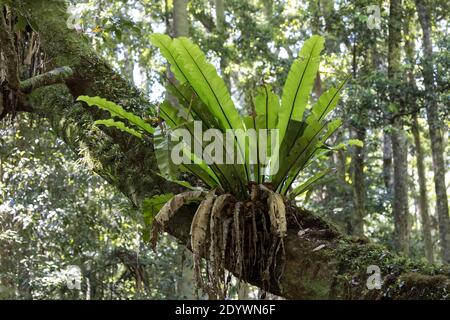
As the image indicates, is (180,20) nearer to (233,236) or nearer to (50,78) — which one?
(50,78)

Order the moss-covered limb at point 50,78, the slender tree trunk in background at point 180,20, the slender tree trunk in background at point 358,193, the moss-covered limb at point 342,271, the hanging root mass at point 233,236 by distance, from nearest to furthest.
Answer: the moss-covered limb at point 342,271
the hanging root mass at point 233,236
the moss-covered limb at point 50,78
the slender tree trunk in background at point 180,20
the slender tree trunk in background at point 358,193

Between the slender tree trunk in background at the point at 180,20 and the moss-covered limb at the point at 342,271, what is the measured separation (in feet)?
15.9

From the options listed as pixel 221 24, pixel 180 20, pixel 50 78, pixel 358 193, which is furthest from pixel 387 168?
pixel 50 78

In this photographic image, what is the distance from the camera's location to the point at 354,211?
27.2ft

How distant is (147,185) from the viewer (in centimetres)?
272

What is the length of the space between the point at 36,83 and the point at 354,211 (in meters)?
6.06

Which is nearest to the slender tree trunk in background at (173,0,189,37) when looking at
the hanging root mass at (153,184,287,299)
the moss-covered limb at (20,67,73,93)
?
the moss-covered limb at (20,67,73,93)

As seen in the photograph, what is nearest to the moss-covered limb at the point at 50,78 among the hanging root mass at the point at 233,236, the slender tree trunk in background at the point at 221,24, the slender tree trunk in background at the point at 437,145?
the hanging root mass at the point at 233,236

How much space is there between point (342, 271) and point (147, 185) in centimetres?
105

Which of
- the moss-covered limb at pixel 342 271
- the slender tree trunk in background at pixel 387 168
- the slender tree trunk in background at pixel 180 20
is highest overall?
the slender tree trunk in background at pixel 180 20

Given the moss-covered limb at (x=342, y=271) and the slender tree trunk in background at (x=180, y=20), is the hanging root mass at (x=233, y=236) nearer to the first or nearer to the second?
the moss-covered limb at (x=342, y=271)

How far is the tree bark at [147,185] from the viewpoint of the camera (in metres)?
2.05
